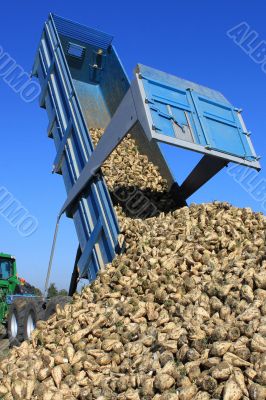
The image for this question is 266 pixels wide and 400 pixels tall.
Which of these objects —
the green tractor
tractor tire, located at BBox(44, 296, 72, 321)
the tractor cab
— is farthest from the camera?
the tractor cab

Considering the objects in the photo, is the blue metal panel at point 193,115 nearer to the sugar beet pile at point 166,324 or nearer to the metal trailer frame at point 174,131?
the metal trailer frame at point 174,131

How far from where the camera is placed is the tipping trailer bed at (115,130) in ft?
14.8

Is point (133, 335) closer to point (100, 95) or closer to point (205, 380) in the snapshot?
point (205, 380)

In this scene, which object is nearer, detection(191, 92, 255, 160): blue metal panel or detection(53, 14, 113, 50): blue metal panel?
detection(191, 92, 255, 160): blue metal panel

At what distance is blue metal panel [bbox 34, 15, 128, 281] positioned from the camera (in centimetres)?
506

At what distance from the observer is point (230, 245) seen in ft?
13.8

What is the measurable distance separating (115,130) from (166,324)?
2.24 meters

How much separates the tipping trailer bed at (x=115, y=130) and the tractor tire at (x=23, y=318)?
0.87 m

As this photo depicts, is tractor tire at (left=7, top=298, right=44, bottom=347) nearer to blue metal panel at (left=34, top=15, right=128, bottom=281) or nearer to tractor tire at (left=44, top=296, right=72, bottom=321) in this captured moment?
tractor tire at (left=44, top=296, right=72, bottom=321)

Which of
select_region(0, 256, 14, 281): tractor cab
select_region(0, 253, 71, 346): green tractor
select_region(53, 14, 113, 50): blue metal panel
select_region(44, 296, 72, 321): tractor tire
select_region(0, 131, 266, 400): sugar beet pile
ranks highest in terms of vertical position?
select_region(53, 14, 113, 50): blue metal panel

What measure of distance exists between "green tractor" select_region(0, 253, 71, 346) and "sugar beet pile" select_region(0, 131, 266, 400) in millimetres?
1083

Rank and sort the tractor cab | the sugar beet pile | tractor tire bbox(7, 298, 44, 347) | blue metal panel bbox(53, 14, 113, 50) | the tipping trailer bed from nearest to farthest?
the sugar beet pile, the tipping trailer bed, tractor tire bbox(7, 298, 44, 347), blue metal panel bbox(53, 14, 113, 50), the tractor cab

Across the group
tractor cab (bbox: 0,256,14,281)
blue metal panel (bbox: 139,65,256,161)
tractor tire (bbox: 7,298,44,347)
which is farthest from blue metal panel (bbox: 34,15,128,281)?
tractor cab (bbox: 0,256,14,281)

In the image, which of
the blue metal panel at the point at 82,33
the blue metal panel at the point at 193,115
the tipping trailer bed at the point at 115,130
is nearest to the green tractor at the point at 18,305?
the tipping trailer bed at the point at 115,130
